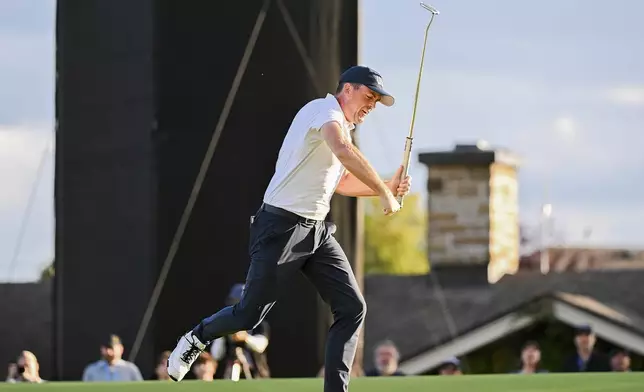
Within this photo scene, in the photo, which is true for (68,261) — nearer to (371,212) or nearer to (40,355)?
(40,355)

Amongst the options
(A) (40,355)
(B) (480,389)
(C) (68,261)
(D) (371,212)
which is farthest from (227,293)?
(D) (371,212)

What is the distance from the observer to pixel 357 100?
34.7 feet

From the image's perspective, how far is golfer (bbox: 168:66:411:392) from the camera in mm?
10531

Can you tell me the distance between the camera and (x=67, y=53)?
16016mm

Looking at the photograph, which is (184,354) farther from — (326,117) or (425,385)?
(326,117)

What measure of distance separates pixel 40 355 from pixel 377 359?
6.68 metres

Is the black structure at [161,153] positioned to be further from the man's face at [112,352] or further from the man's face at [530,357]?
the man's face at [530,357]

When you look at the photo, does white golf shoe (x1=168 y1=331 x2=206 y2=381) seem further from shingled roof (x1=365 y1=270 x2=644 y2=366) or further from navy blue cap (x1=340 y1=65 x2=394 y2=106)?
shingled roof (x1=365 y1=270 x2=644 y2=366)

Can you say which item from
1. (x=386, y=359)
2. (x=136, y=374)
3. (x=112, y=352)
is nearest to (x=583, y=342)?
(x=386, y=359)

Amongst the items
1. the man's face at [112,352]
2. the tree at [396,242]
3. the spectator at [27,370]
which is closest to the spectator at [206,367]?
the man's face at [112,352]

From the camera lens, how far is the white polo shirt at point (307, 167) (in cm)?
1047

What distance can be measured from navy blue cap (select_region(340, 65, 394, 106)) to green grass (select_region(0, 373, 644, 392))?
1.71 meters

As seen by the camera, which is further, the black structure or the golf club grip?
the black structure

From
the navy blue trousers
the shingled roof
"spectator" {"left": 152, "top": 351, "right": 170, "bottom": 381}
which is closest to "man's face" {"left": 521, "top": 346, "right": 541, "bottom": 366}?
"spectator" {"left": 152, "top": 351, "right": 170, "bottom": 381}
